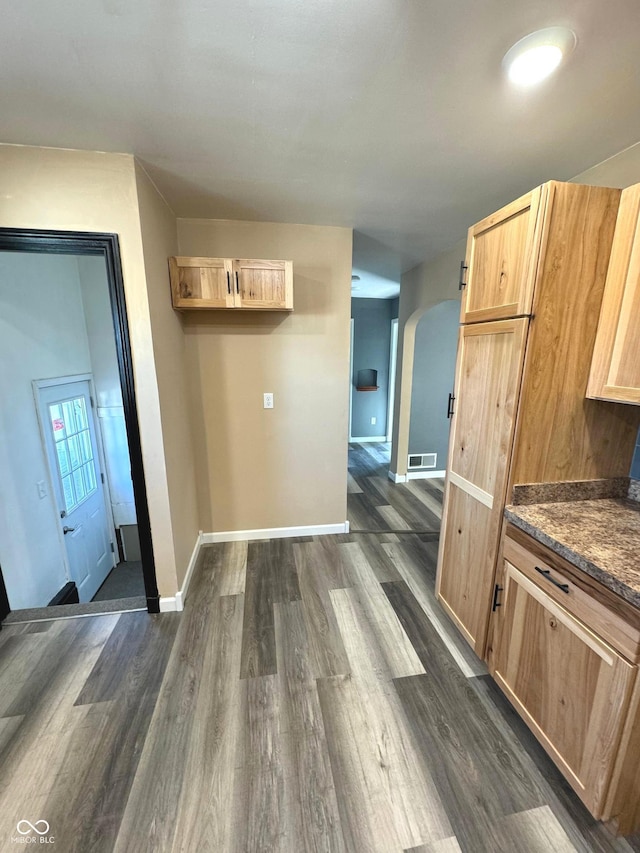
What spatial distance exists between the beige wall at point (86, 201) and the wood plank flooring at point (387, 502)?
94.7 inches

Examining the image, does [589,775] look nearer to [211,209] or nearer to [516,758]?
[516,758]

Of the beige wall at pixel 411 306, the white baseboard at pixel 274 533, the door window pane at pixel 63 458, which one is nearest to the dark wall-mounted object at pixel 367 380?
the beige wall at pixel 411 306

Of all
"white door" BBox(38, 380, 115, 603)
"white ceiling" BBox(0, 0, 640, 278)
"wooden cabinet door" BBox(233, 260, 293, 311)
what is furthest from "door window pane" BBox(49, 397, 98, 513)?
"white ceiling" BBox(0, 0, 640, 278)

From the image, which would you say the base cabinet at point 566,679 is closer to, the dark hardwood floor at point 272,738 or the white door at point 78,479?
the dark hardwood floor at point 272,738

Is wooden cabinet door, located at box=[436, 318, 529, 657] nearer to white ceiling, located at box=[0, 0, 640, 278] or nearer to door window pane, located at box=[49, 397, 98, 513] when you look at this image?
white ceiling, located at box=[0, 0, 640, 278]

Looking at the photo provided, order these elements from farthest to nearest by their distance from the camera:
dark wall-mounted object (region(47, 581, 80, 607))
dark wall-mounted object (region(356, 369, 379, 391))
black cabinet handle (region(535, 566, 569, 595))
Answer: dark wall-mounted object (region(356, 369, 379, 391))
dark wall-mounted object (region(47, 581, 80, 607))
black cabinet handle (region(535, 566, 569, 595))

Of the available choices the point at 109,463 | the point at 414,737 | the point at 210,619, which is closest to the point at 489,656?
the point at 414,737

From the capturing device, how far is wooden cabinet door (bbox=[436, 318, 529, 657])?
1.49 metres

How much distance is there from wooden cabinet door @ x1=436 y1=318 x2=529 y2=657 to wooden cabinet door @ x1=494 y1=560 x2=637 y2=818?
19cm

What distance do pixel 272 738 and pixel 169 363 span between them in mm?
1976

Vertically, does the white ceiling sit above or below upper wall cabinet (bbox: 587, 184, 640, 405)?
above

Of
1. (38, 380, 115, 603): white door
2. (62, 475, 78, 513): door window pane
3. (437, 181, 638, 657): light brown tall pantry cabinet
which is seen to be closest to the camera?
(437, 181, 638, 657): light brown tall pantry cabinet

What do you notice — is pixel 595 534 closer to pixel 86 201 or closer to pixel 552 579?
pixel 552 579

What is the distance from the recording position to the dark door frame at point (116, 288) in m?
1.60
